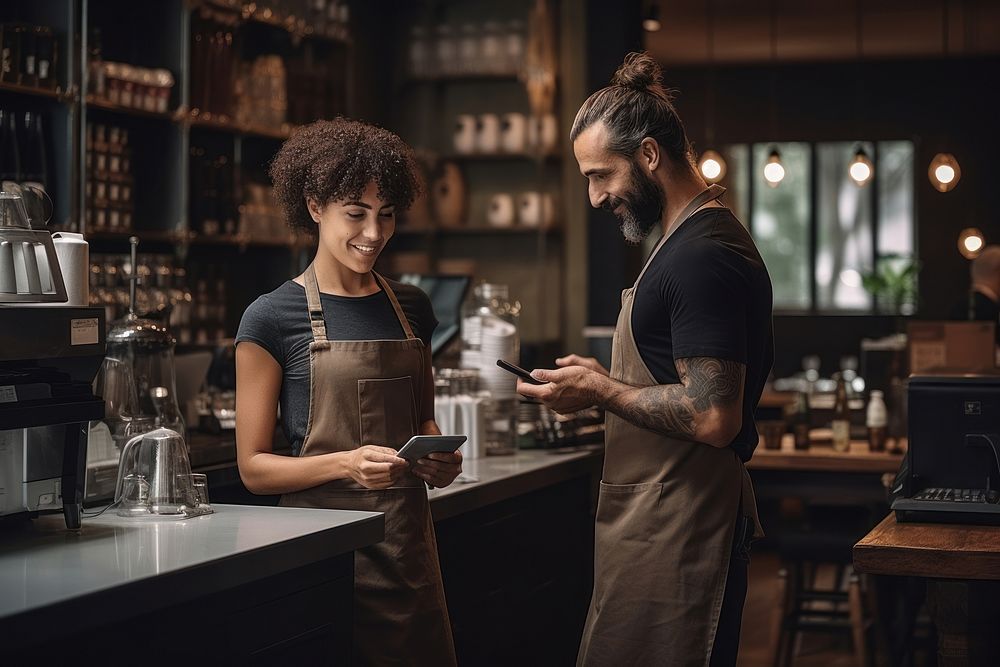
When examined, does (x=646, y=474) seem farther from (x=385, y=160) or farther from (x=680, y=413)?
(x=385, y=160)

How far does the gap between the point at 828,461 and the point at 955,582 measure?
2583 millimetres

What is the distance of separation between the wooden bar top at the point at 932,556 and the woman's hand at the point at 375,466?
996mm

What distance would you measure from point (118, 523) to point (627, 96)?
128 centimetres

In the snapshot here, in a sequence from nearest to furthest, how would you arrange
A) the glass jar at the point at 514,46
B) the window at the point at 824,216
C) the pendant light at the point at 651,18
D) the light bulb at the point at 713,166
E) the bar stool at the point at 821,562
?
the bar stool at the point at 821,562 < the light bulb at the point at 713,166 < the pendant light at the point at 651,18 < the glass jar at the point at 514,46 < the window at the point at 824,216

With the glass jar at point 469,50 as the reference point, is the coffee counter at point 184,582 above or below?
below

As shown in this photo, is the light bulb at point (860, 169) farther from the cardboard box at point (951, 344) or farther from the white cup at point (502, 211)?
the white cup at point (502, 211)

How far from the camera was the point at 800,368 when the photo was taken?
35.8ft

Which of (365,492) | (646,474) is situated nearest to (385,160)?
(365,492)

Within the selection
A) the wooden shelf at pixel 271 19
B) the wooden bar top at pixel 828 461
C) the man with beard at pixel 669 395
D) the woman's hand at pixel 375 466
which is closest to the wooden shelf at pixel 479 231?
the wooden shelf at pixel 271 19

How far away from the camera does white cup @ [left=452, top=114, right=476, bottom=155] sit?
7.27 metres

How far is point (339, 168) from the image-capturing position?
251 cm

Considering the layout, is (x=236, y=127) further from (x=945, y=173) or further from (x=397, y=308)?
(x=945, y=173)

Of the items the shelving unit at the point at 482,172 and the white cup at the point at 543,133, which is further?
the shelving unit at the point at 482,172

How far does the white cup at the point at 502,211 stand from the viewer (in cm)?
727
